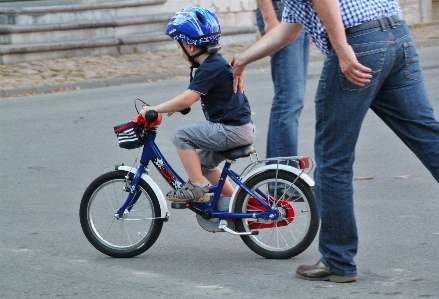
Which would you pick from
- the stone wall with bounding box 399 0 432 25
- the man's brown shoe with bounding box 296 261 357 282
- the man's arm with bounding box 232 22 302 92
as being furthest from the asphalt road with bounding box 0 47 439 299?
the stone wall with bounding box 399 0 432 25

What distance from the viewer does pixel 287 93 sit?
648 centimetres

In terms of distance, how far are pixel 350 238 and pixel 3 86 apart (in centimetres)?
989

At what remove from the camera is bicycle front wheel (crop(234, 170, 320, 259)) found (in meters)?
5.08

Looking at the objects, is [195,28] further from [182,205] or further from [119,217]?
[119,217]

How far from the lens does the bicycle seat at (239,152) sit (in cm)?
514

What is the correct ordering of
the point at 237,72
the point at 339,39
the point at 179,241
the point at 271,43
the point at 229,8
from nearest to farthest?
1. the point at 339,39
2. the point at 271,43
3. the point at 237,72
4. the point at 179,241
5. the point at 229,8

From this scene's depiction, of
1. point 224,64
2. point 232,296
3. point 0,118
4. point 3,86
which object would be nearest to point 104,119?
point 0,118

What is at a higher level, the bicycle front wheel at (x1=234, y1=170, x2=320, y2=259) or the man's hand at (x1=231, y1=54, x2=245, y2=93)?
the man's hand at (x1=231, y1=54, x2=245, y2=93)

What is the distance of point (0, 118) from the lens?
36.0 feet

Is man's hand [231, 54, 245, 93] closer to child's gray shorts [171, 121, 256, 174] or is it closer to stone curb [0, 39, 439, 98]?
child's gray shorts [171, 121, 256, 174]

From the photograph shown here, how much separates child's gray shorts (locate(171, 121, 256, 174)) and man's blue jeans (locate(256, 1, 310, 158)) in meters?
1.29

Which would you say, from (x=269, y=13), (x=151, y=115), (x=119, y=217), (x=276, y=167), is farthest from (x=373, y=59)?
(x=269, y=13)

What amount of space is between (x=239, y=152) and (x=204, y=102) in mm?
336

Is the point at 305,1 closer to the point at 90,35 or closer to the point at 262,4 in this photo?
the point at 262,4
